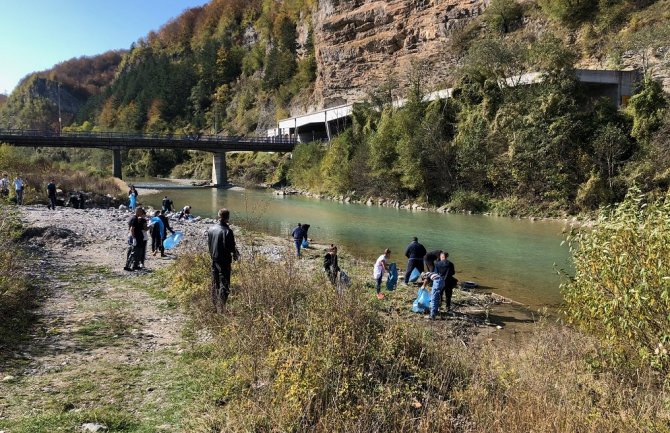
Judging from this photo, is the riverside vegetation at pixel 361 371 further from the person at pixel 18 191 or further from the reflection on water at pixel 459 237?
the person at pixel 18 191

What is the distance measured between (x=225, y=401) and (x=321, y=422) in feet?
4.62

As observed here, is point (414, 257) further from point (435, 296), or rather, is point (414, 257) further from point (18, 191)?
point (18, 191)

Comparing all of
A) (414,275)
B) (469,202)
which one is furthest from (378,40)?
(414,275)

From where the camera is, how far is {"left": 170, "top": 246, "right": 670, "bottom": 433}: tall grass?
4250 mm

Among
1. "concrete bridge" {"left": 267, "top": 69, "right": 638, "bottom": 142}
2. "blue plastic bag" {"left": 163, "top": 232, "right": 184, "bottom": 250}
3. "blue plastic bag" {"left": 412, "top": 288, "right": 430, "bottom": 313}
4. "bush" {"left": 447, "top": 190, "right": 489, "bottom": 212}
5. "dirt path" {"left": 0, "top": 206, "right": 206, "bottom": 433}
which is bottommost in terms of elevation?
"blue plastic bag" {"left": 412, "top": 288, "right": 430, "bottom": 313}

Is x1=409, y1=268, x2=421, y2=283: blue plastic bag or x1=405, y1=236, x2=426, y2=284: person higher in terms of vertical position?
x1=405, y1=236, x2=426, y2=284: person

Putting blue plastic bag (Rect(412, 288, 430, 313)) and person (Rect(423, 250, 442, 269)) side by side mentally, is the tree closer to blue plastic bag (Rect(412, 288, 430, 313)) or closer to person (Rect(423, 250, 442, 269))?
person (Rect(423, 250, 442, 269))

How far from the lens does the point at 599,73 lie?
114 feet

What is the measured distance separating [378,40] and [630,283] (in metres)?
67.2

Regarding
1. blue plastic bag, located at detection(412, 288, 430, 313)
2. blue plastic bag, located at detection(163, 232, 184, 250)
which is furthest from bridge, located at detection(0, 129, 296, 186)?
blue plastic bag, located at detection(412, 288, 430, 313)

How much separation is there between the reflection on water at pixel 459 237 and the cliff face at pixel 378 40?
28767mm

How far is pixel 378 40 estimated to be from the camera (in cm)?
6638

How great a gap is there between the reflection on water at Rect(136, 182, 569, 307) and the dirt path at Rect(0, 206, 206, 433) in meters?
3.50

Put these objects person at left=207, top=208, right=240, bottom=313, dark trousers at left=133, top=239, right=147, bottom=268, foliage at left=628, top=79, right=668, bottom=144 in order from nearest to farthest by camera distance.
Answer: person at left=207, top=208, right=240, bottom=313 < dark trousers at left=133, top=239, right=147, bottom=268 < foliage at left=628, top=79, right=668, bottom=144
